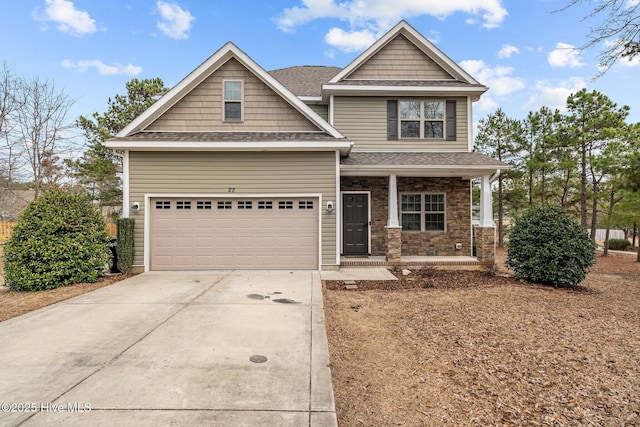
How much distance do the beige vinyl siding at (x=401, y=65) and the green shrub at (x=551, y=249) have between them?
242 inches

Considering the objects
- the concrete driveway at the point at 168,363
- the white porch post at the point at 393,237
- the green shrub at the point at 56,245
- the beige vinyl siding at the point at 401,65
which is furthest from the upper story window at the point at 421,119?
the green shrub at the point at 56,245

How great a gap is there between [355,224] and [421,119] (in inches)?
171

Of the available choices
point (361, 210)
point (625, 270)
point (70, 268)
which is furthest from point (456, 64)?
point (70, 268)

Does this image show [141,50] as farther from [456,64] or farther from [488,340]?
[488,340]

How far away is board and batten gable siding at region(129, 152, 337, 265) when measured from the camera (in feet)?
30.7

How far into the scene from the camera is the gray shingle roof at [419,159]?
10.1 metres

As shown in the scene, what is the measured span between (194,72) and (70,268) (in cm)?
595

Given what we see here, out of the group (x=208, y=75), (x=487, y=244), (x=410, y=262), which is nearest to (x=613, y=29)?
(x=487, y=244)

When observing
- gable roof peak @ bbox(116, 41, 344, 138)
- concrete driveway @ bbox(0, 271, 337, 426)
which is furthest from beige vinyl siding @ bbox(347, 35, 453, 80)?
concrete driveway @ bbox(0, 271, 337, 426)

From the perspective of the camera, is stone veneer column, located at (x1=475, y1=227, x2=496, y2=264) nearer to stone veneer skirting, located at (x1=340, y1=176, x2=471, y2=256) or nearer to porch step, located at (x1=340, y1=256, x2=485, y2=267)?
porch step, located at (x1=340, y1=256, x2=485, y2=267)

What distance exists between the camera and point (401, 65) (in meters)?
11.9

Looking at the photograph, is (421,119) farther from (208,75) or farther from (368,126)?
(208,75)

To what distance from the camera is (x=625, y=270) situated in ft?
40.6

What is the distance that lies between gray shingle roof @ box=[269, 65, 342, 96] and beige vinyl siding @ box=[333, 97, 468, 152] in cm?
143
